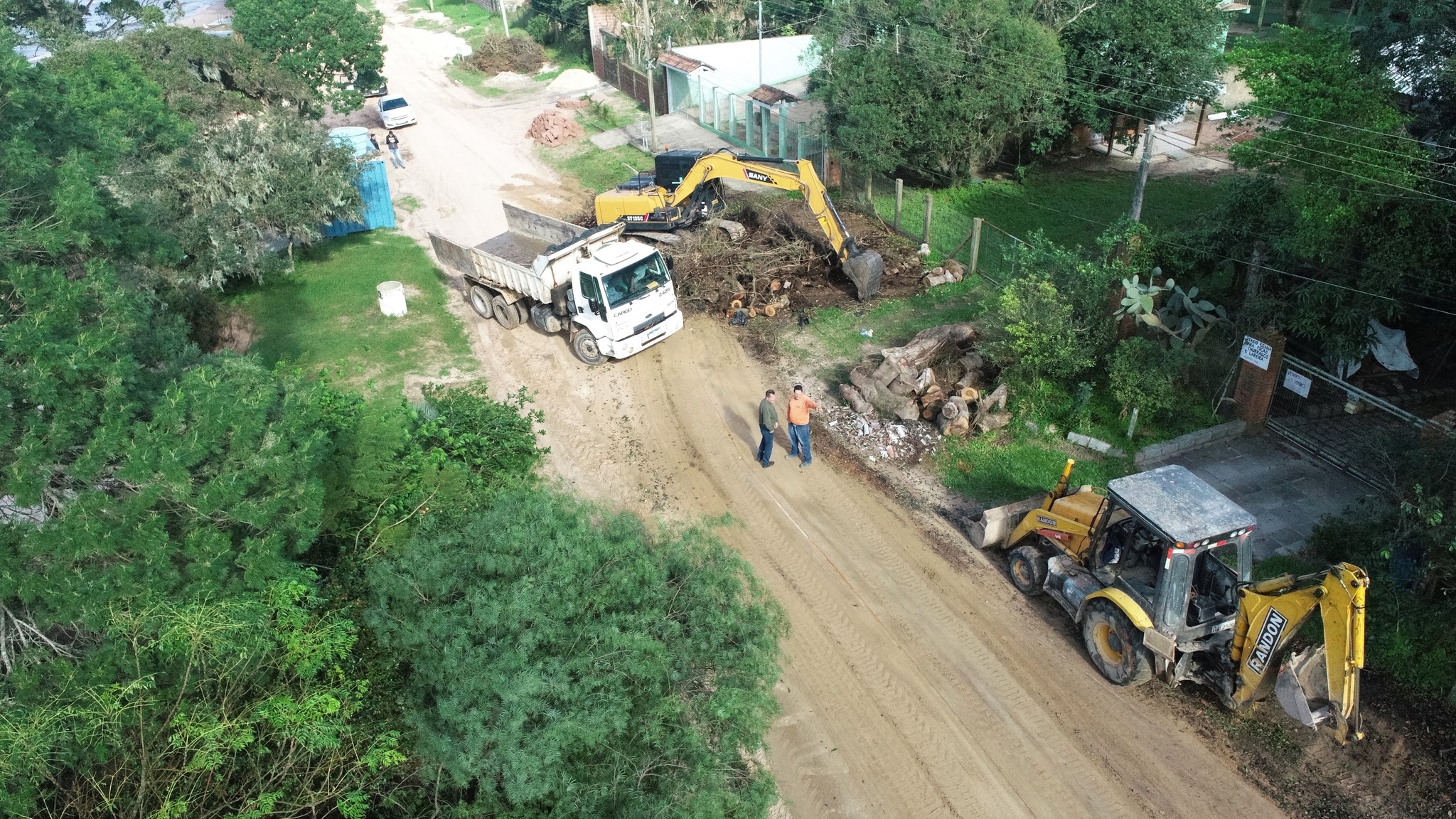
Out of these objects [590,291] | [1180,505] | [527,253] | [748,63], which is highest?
[748,63]

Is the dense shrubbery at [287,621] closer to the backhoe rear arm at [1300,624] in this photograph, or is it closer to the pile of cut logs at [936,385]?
the backhoe rear arm at [1300,624]

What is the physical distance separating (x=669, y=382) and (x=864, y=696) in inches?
312

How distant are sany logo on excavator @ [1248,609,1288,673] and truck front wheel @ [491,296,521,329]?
14382 millimetres

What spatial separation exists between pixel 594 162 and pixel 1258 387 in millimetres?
20620

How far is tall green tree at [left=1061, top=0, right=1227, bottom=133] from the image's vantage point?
73.8 feet

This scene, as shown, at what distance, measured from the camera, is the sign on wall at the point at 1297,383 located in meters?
13.3

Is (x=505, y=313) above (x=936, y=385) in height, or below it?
below

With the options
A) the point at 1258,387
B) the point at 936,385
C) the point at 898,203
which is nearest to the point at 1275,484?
the point at 1258,387

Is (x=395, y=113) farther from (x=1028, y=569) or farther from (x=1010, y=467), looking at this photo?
(x=1028, y=569)

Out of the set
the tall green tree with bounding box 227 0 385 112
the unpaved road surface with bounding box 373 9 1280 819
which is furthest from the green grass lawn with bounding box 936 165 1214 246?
the tall green tree with bounding box 227 0 385 112

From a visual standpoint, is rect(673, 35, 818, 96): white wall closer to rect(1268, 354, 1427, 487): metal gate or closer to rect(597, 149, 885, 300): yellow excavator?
rect(597, 149, 885, 300): yellow excavator

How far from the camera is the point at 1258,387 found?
1362cm

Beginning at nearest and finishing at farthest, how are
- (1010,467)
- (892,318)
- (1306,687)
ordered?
(1306,687) → (1010,467) → (892,318)

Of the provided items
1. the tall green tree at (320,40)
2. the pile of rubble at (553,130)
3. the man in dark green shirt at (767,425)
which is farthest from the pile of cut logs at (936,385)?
the tall green tree at (320,40)
